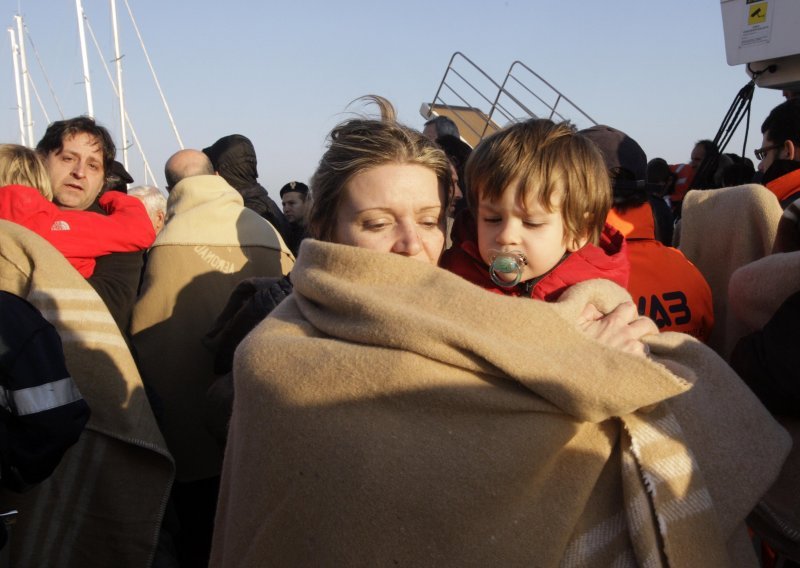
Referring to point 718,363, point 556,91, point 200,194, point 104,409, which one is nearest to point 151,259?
point 200,194

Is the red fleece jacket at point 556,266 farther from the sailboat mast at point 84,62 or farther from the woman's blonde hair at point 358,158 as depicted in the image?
the sailboat mast at point 84,62

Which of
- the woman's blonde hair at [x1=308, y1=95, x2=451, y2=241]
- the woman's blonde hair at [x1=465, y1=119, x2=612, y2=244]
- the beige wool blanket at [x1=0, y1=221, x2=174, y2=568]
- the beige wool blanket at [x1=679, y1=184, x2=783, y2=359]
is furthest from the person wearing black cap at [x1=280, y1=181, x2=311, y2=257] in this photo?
the woman's blonde hair at [x1=465, y1=119, x2=612, y2=244]

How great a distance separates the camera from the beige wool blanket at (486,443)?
1.43 metres

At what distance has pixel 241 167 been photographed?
5.32 m

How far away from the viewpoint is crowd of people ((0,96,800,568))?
1.45 metres

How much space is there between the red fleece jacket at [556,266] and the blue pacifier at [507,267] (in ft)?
0.17

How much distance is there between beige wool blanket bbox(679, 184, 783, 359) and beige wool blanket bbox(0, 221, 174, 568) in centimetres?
228

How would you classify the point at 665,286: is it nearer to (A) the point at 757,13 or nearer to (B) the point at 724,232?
(B) the point at 724,232

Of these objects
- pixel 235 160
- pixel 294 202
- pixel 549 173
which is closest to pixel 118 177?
pixel 235 160

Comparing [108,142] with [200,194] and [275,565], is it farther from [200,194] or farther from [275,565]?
[275,565]

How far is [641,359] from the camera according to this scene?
141 centimetres

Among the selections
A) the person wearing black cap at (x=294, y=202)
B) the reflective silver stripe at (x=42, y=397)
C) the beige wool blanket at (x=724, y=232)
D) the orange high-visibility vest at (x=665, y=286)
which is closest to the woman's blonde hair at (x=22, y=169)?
the reflective silver stripe at (x=42, y=397)

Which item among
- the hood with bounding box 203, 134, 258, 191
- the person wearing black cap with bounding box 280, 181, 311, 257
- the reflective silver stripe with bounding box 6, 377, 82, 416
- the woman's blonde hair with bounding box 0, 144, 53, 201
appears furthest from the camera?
the person wearing black cap with bounding box 280, 181, 311, 257

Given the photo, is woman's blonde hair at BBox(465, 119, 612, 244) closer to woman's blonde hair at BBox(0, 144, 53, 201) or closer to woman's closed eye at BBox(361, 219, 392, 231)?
woman's closed eye at BBox(361, 219, 392, 231)
